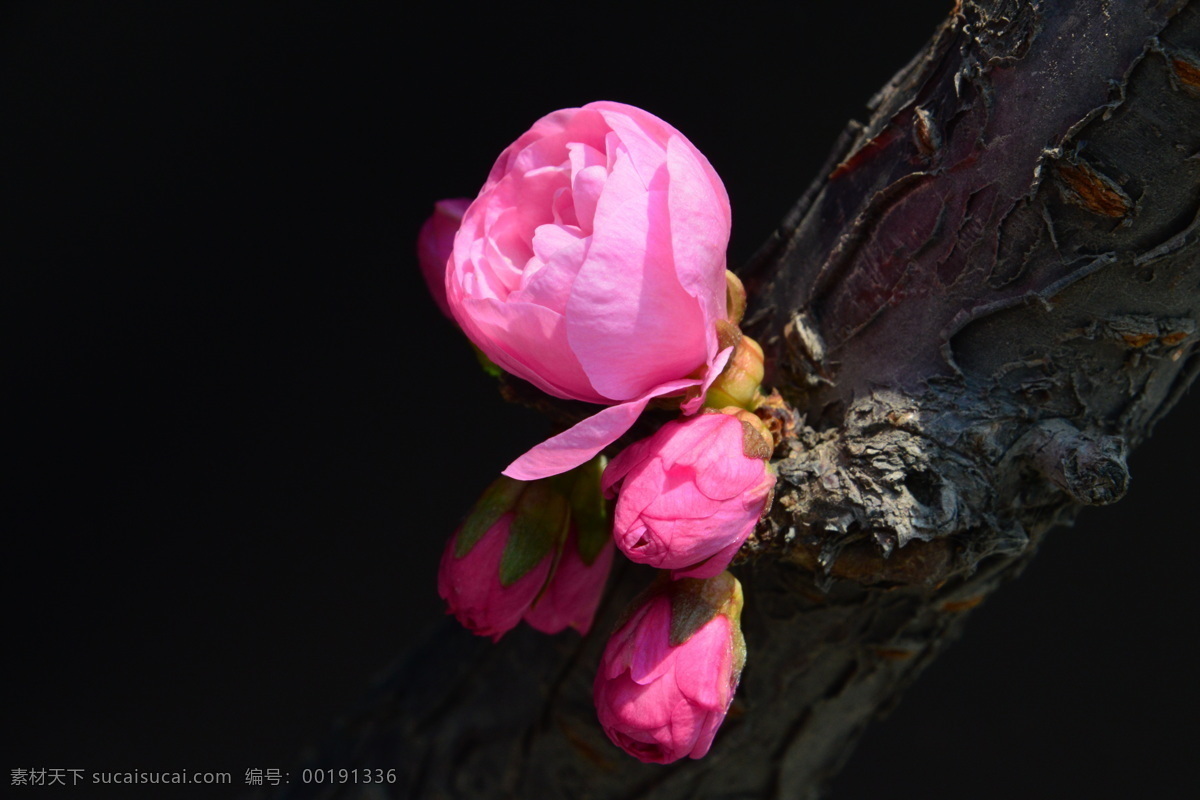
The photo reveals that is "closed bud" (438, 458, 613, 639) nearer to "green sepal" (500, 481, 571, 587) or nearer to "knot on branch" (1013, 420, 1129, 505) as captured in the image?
"green sepal" (500, 481, 571, 587)

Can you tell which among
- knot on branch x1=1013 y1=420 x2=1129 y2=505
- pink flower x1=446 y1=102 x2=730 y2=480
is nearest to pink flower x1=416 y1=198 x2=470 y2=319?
pink flower x1=446 y1=102 x2=730 y2=480

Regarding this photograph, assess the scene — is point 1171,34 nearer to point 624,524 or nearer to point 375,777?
point 624,524

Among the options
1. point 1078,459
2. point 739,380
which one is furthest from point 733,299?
point 1078,459

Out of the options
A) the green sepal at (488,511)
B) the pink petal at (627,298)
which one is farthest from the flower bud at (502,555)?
the pink petal at (627,298)

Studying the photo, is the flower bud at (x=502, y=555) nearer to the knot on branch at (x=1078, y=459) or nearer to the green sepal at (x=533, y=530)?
the green sepal at (x=533, y=530)

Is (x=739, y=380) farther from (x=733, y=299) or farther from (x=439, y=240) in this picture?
(x=439, y=240)

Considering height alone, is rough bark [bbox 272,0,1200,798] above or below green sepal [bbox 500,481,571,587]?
above
